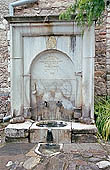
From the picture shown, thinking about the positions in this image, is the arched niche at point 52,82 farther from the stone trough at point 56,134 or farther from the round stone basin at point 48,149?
the round stone basin at point 48,149

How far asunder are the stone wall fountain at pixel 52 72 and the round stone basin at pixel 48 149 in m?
0.41

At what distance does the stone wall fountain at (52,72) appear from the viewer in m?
3.50

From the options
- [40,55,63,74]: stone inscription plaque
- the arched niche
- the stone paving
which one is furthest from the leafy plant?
[40,55,63,74]: stone inscription plaque

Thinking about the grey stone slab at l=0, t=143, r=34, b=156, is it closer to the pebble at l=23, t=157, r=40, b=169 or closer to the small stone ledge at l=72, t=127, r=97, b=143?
the pebble at l=23, t=157, r=40, b=169

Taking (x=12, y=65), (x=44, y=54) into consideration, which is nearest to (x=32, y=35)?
(x=44, y=54)

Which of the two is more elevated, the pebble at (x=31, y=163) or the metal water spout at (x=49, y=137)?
the metal water spout at (x=49, y=137)

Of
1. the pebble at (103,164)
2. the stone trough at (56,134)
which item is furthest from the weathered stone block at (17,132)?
the pebble at (103,164)

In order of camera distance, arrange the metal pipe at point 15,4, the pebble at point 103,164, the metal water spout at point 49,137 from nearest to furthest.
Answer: the pebble at point 103,164 → the metal water spout at point 49,137 → the metal pipe at point 15,4

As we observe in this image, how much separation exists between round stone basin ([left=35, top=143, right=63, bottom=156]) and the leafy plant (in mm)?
892

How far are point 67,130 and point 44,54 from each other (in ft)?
4.75

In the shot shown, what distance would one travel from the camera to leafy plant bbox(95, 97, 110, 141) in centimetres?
347

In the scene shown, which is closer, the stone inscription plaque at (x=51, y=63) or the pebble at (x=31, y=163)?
the pebble at (x=31, y=163)

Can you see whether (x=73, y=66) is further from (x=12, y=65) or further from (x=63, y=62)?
(x=12, y=65)

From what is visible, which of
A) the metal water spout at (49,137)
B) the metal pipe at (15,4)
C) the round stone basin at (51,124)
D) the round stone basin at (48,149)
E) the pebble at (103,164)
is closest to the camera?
the pebble at (103,164)
